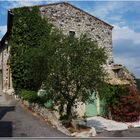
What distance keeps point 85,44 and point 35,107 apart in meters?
4.43

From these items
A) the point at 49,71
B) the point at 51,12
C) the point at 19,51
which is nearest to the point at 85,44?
the point at 49,71

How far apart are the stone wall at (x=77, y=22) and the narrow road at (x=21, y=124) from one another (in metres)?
7.02

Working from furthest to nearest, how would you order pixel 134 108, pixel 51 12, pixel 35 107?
pixel 51 12
pixel 134 108
pixel 35 107

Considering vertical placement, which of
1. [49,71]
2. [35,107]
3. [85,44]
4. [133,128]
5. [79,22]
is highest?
[79,22]

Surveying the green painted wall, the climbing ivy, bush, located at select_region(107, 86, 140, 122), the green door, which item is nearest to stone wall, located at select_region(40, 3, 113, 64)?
the climbing ivy

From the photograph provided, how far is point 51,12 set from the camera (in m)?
22.3

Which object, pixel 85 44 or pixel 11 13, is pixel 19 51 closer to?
pixel 11 13

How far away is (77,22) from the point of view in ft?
76.6

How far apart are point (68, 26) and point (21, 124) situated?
411 inches

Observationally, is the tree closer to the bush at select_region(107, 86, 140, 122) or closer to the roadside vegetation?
the roadside vegetation

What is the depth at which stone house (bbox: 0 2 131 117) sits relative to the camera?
22172 mm

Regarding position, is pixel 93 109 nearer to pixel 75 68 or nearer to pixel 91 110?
pixel 91 110

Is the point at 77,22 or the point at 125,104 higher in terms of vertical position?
the point at 77,22

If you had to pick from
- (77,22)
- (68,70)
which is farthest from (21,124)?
(77,22)
